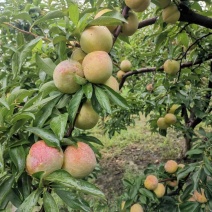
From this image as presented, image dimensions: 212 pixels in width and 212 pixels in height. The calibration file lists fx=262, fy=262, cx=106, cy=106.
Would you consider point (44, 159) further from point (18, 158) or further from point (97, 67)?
point (97, 67)

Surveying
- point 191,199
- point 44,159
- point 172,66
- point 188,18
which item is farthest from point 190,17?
point 191,199

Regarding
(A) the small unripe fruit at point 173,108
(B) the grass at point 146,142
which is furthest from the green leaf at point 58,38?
(B) the grass at point 146,142

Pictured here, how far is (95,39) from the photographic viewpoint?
0.70 m

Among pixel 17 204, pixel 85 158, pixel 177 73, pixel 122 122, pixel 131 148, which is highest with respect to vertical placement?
pixel 85 158

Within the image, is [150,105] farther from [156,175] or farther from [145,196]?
[145,196]

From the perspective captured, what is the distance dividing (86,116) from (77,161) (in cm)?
14

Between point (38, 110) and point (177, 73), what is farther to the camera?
point (177, 73)

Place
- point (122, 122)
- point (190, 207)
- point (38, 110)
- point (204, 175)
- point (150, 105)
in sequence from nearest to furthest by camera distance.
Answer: point (38, 110) < point (204, 175) < point (190, 207) < point (150, 105) < point (122, 122)

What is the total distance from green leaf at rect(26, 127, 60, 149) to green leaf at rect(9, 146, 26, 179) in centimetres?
6

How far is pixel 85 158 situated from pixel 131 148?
352 cm

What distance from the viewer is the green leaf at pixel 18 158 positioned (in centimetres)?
62

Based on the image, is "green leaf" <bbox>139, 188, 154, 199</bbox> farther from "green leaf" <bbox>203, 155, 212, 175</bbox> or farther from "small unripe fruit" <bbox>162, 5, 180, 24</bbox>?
"small unripe fruit" <bbox>162, 5, 180, 24</bbox>

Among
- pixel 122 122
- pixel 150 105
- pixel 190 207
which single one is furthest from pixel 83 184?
pixel 122 122

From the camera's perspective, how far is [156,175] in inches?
68.0
